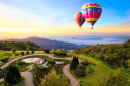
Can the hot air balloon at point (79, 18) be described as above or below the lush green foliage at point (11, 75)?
above

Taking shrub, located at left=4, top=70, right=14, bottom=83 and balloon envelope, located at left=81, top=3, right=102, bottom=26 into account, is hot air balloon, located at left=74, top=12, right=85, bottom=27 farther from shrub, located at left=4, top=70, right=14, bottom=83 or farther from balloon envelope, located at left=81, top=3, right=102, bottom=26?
shrub, located at left=4, top=70, right=14, bottom=83

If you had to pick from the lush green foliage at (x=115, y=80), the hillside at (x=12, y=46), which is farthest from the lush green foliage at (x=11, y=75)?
the hillside at (x=12, y=46)

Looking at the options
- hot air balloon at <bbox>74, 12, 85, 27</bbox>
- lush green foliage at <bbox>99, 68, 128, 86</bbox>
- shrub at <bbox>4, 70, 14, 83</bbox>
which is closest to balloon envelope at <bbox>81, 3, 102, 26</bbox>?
hot air balloon at <bbox>74, 12, 85, 27</bbox>

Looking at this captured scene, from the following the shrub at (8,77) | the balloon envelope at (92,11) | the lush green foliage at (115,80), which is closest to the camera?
the lush green foliage at (115,80)

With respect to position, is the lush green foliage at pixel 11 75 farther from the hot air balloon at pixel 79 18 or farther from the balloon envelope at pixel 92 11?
the hot air balloon at pixel 79 18

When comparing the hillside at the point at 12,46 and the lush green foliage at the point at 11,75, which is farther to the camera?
the hillside at the point at 12,46

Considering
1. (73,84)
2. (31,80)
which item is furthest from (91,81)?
(31,80)

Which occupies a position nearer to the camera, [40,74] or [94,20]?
[40,74]

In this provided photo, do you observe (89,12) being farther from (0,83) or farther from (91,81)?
(0,83)
